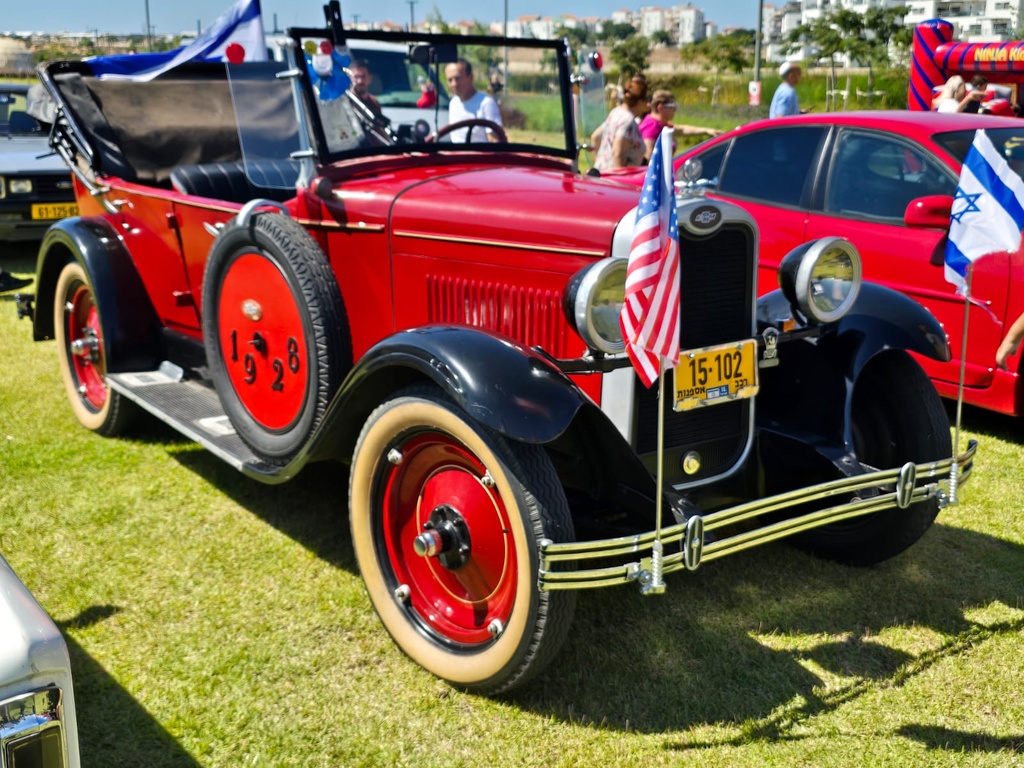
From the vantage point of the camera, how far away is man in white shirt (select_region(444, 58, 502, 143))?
409cm

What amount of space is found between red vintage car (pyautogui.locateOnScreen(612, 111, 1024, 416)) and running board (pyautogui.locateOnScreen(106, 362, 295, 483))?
253 cm

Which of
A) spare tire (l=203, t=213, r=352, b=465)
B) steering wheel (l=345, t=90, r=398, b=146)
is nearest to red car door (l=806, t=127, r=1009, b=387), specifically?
steering wheel (l=345, t=90, r=398, b=146)

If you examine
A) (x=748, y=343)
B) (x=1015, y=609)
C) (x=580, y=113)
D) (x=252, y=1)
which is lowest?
(x=1015, y=609)

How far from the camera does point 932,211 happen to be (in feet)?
15.8

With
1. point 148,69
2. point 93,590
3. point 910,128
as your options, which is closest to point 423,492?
point 93,590

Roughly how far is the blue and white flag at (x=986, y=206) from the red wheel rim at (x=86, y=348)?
12.8 ft

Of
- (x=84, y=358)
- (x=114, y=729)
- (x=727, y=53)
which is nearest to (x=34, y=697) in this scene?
(x=114, y=729)

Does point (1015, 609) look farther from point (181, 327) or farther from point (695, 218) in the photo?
point (181, 327)

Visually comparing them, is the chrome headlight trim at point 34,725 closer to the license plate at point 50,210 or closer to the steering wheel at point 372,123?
the steering wheel at point 372,123

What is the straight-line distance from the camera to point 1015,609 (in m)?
3.35

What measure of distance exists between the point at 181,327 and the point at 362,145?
1.52 metres

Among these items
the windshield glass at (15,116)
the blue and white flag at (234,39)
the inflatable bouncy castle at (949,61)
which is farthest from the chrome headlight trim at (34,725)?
the windshield glass at (15,116)

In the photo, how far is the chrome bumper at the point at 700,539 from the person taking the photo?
97.6 inches

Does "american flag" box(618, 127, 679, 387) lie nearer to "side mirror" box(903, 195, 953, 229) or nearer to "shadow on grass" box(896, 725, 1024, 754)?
"shadow on grass" box(896, 725, 1024, 754)
